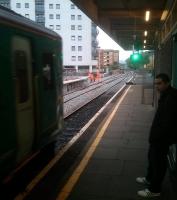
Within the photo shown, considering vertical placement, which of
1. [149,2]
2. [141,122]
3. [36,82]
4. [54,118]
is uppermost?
[149,2]

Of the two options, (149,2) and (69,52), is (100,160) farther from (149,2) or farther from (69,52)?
(69,52)

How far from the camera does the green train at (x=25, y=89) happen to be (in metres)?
5.91

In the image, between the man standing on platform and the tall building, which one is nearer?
the man standing on platform

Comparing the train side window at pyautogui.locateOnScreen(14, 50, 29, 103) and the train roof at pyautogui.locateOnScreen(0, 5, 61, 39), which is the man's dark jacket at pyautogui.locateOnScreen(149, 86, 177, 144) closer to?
the train side window at pyautogui.locateOnScreen(14, 50, 29, 103)

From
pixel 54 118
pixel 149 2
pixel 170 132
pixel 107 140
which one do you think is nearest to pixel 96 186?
pixel 170 132

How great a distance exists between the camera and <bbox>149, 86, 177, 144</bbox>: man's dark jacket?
584 centimetres

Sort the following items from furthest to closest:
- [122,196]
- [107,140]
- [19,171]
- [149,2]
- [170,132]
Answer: [149,2] → [107,140] → [19,171] → [122,196] → [170,132]

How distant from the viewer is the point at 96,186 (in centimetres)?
690

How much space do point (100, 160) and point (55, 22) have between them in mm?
94409

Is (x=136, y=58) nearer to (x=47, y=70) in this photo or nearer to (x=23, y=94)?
(x=47, y=70)

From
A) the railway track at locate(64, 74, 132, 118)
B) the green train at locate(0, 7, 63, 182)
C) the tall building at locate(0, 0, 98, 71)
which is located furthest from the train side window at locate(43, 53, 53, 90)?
the tall building at locate(0, 0, 98, 71)

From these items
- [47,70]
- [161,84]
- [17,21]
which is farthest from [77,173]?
[17,21]

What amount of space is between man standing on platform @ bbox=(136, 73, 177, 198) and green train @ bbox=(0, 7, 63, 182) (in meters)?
1.86

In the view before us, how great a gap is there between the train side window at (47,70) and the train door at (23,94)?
89cm
